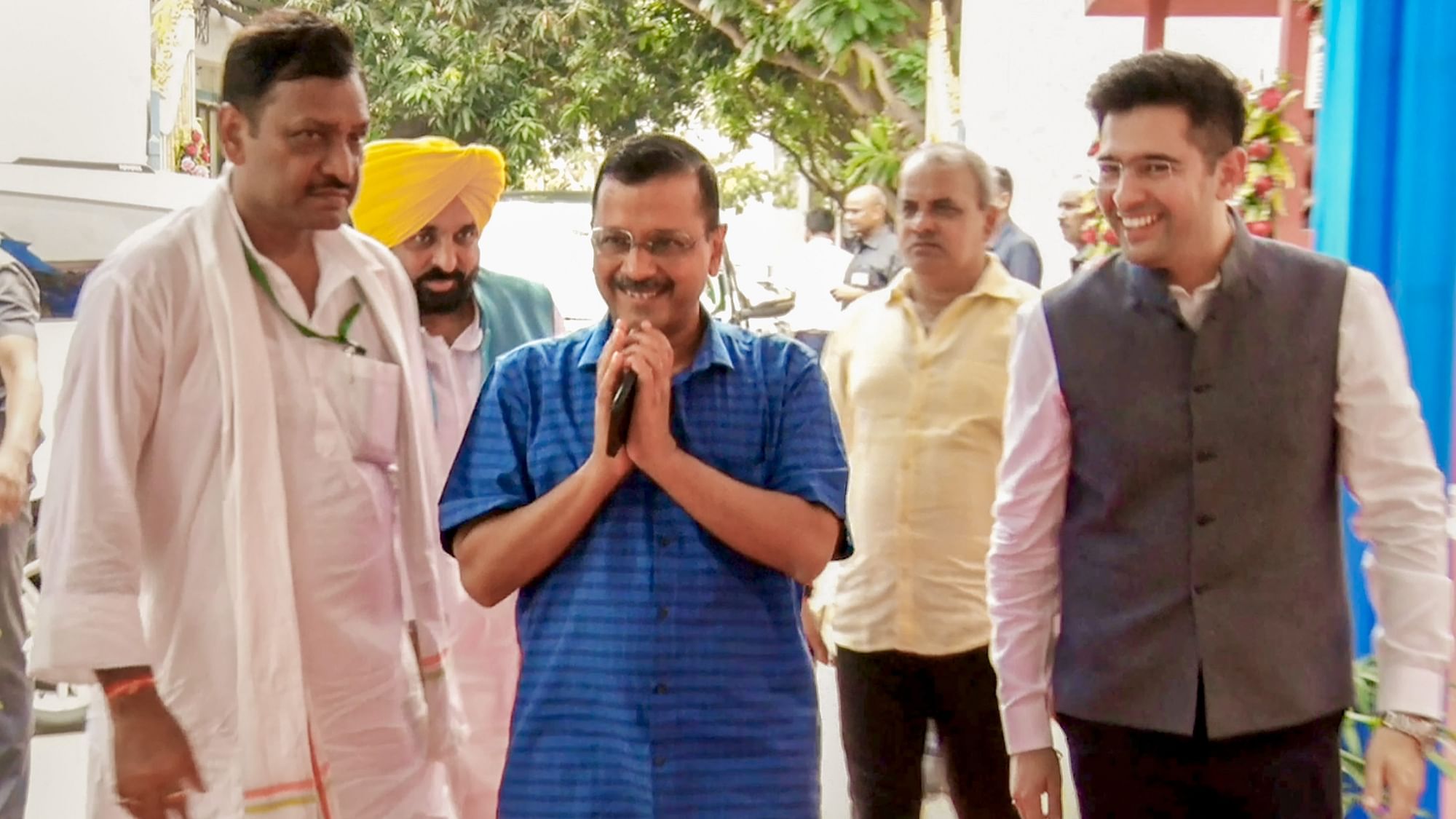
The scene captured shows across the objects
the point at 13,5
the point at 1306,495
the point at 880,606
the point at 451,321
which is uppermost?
the point at 13,5

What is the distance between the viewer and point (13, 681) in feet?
13.5

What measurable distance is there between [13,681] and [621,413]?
2597 mm

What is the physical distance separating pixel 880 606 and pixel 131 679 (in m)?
1.95

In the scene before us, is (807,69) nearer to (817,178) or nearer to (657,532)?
(817,178)

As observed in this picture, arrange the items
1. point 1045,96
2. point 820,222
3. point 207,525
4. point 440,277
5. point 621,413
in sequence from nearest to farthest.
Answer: point 621,413
point 207,525
point 440,277
point 1045,96
point 820,222

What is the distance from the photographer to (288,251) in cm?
283

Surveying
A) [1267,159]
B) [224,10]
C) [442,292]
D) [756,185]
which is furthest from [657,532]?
[756,185]

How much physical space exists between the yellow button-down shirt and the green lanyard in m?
1.60

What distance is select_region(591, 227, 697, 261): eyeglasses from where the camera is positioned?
237 cm

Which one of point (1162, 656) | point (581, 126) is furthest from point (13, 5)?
point (581, 126)

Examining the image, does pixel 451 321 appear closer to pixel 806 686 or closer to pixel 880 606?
pixel 880 606

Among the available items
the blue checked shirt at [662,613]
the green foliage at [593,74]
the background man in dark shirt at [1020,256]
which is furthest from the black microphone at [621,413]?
the green foliage at [593,74]

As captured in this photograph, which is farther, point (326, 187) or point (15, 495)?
point (15, 495)

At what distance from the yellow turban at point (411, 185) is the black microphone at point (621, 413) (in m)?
1.49
